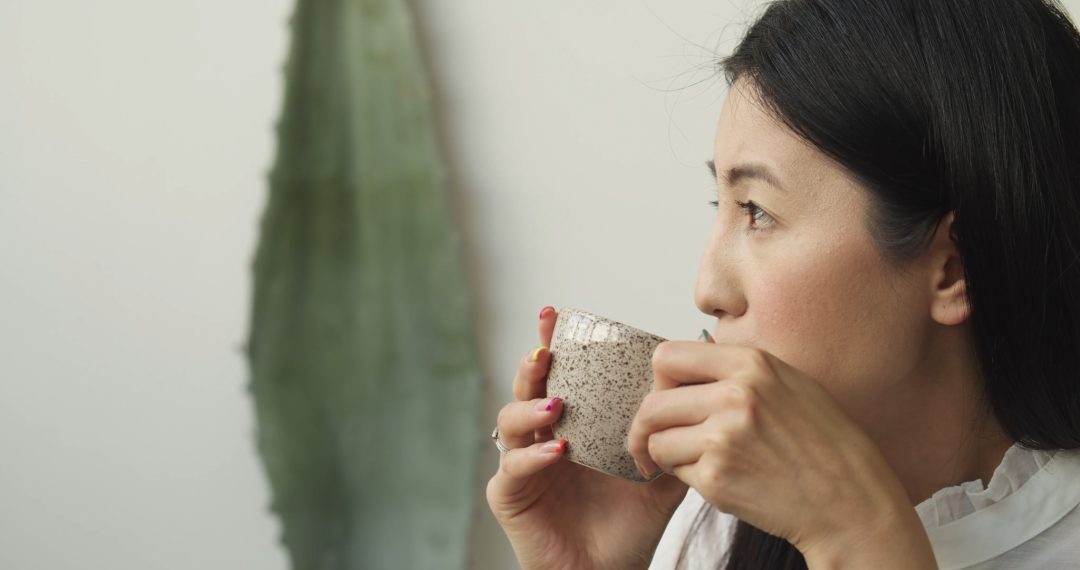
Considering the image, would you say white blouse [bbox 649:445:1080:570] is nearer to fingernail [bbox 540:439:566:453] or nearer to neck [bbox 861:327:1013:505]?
neck [bbox 861:327:1013:505]

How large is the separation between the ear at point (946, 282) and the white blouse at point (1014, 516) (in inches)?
6.9

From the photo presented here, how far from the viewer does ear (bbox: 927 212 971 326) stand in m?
0.82

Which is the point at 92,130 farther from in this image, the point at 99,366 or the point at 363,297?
the point at 363,297

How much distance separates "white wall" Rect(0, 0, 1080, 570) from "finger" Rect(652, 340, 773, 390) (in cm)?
96

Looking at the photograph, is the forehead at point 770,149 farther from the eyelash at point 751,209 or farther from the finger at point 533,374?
the finger at point 533,374

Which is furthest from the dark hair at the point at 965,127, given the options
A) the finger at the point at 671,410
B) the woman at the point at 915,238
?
the finger at the point at 671,410

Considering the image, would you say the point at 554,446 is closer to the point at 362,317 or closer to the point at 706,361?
the point at 706,361

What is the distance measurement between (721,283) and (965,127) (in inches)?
8.7

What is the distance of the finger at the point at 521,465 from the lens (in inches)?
30.2

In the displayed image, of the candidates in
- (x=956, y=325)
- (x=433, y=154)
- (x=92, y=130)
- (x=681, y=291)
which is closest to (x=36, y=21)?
(x=92, y=130)

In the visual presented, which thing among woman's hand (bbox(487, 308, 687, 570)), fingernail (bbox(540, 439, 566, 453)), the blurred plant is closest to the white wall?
the blurred plant

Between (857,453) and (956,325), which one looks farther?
(956,325)

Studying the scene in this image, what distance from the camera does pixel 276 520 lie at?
1.68m

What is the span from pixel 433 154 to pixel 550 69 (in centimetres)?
24
